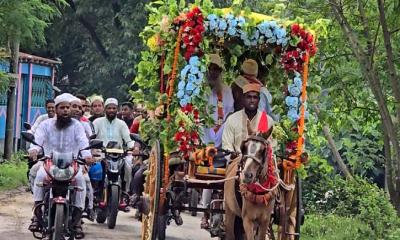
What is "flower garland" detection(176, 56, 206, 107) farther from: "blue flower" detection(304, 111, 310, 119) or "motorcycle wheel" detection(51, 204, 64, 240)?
"motorcycle wheel" detection(51, 204, 64, 240)

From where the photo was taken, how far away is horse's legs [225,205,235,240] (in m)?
9.09

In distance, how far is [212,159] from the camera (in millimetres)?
9477

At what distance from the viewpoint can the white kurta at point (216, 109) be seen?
10242mm

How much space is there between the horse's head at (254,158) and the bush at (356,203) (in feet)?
13.7

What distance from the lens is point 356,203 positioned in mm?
15891

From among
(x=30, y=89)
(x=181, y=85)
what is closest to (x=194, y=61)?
(x=181, y=85)

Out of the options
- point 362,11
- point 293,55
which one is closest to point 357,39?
point 362,11

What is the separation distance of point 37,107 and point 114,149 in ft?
55.9

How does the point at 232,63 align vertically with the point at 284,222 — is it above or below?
above

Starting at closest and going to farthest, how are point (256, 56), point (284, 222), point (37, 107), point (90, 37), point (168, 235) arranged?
point (284, 222), point (256, 56), point (168, 235), point (37, 107), point (90, 37)

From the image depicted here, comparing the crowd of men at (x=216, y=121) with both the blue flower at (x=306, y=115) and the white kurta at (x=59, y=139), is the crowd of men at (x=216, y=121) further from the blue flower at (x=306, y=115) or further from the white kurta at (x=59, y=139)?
the blue flower at (x=306, y=115)

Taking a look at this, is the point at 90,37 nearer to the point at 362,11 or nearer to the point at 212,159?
the point at 362,11

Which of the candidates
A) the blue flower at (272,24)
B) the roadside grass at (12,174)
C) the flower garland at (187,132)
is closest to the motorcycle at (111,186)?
the flower garland at (187,132)

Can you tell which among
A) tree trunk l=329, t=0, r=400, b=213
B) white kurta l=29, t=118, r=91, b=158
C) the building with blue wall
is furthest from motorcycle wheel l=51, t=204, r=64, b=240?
the building with blue wall
